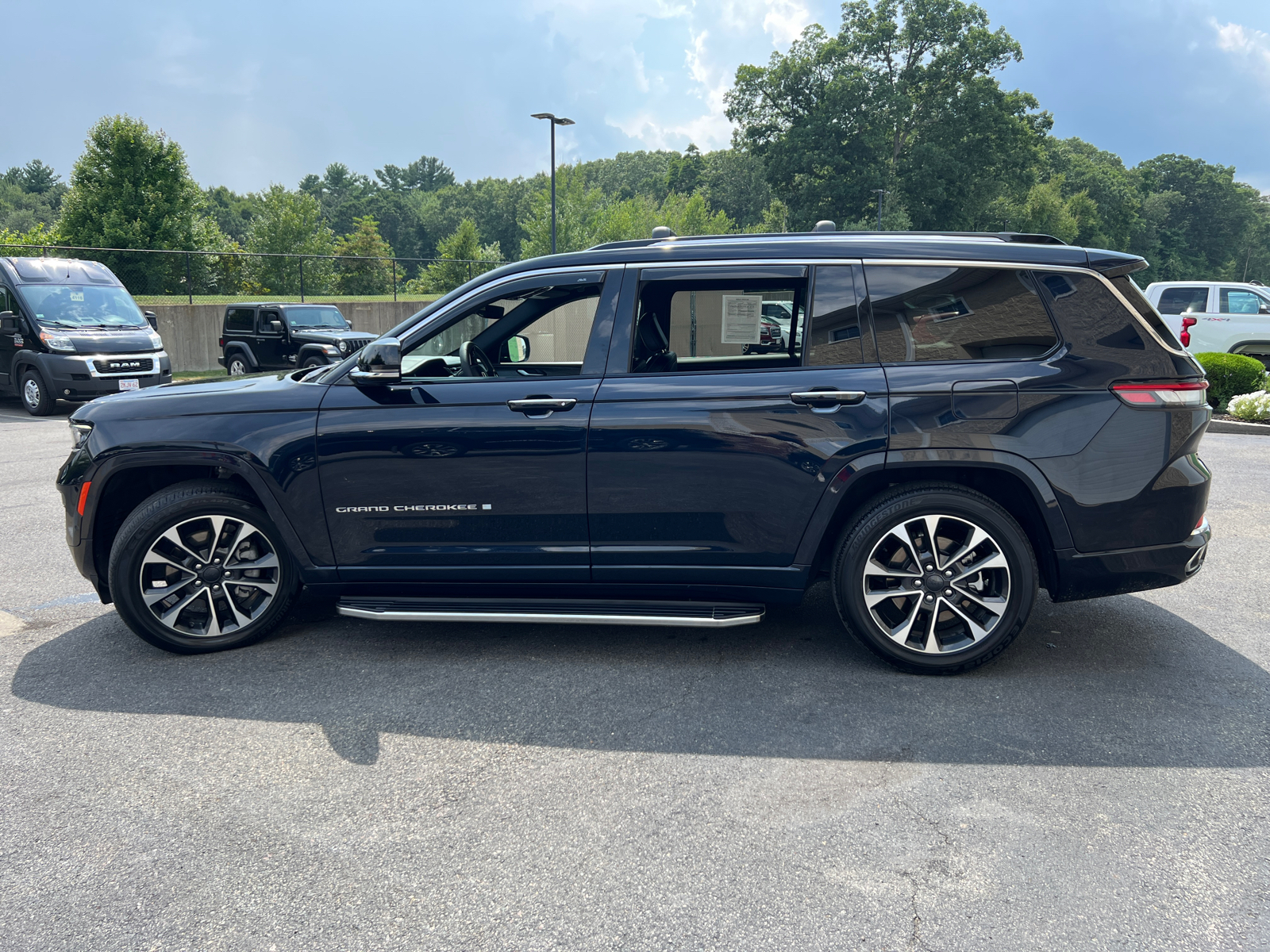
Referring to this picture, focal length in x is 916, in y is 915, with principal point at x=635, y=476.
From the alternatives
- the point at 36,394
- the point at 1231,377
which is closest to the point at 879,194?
the point at 1231,377

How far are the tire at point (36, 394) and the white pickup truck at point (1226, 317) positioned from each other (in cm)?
1918

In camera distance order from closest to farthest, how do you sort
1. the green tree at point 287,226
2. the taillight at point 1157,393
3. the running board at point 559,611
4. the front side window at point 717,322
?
the taillight at point 1157,393, the running board at point 559,611, the front side window at point 717,322, the green tree at point 287,226

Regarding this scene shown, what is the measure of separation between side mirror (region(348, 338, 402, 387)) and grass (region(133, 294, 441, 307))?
18.1 meters

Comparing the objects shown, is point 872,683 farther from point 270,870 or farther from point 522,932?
point 270,870

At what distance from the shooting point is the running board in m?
3.87

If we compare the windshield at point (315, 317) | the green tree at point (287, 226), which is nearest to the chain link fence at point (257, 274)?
the windshield at point (315, 317)

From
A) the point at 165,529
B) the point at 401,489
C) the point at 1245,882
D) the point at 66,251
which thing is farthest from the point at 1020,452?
the point at 66,251

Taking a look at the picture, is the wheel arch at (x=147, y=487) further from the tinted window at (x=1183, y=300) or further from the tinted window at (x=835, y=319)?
the tinted window at (x=1183, y=300)

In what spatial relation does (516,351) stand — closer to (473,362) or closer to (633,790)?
(473,362)

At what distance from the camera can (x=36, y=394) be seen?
48.1 ft

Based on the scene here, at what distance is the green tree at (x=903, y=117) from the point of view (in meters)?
54.0

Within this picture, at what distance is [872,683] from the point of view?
154 inches

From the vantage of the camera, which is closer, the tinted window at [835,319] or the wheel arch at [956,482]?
the wheel arch at [956,482]

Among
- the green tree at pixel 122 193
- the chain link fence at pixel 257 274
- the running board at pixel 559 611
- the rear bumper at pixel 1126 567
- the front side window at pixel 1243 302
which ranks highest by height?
the green tree at pixel 122 193
